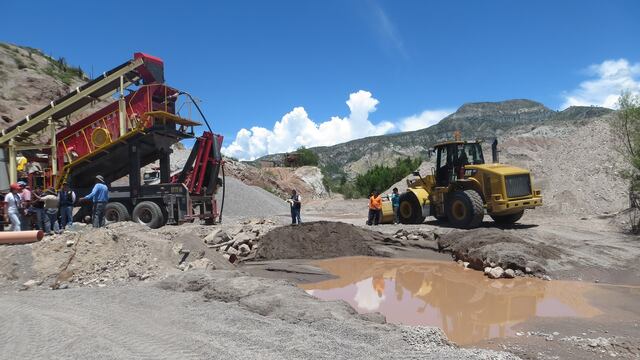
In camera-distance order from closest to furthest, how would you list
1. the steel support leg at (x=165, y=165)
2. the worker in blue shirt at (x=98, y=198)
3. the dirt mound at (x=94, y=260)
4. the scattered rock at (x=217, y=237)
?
A: 1. the dirt mound at (x=94, y=260)
2. the worker in blue shirt at (x=98, y=198)
3. the scattered rock at (x=217, y=237)
4. the steel support leg at (x=165, y=165)

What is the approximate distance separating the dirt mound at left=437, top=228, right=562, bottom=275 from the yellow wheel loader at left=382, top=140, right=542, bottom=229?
2.16 m

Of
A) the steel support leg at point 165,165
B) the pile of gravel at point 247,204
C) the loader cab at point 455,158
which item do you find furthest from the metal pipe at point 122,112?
the loader cab at point 455,158

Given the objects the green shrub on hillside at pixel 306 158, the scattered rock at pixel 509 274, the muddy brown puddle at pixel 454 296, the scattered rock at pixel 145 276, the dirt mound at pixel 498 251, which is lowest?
the muddy brown puddle at pixel 454 296

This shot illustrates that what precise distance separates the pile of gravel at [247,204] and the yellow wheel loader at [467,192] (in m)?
8.21

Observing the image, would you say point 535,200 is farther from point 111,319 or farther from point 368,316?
point 111,319

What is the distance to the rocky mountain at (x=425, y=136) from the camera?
111 meters

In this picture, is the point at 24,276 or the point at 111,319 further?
the point at 24,276

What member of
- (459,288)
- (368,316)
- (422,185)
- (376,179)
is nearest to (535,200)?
(422,185)

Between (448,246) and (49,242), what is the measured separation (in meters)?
7.99

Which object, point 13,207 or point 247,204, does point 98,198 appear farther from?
point 247,204

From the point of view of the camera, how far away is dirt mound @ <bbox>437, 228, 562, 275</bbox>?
333 inches

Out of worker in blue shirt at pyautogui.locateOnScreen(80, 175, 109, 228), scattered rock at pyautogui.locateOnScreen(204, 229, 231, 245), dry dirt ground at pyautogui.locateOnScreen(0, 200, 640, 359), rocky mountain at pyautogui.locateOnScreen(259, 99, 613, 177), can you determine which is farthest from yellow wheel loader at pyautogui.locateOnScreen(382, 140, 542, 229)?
rocky mountain at pyautogui.locateOnScreen(259, 99, 613, 177)

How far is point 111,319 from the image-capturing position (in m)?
4.79

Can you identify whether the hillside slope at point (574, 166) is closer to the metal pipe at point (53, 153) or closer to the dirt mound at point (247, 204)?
the dirt mound at point (247, 204)
